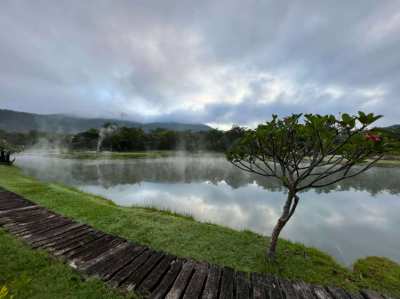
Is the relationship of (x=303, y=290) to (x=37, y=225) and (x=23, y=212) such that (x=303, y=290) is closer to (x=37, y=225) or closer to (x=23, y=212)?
(x=37, y=225)

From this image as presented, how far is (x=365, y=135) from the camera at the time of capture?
2465 millimetres

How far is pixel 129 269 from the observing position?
3.09 meters

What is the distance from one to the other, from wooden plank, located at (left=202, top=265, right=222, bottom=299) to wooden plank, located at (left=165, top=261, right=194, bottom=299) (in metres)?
0.29

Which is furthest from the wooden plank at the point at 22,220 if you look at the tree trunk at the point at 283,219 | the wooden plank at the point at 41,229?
the tree trunk at the point at 283,219

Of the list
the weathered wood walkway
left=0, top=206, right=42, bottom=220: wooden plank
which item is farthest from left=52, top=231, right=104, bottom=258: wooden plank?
left=0, top=206, right=42, bottom=220: wooden plank

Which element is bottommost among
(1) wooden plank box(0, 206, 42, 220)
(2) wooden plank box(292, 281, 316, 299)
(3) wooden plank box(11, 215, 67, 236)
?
(2) wooden plank box(292, 281, 316, 299)

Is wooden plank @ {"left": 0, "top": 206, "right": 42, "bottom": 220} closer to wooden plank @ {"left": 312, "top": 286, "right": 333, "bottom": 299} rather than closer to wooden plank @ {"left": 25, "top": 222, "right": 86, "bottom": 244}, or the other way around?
wooden plank @ {"left": 25, "top": 222, "right": 86, "bottom": 244}

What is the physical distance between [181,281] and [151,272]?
0.53 m

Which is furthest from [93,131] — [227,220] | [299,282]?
[299,282]

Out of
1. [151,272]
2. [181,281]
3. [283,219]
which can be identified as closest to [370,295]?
[283,219]

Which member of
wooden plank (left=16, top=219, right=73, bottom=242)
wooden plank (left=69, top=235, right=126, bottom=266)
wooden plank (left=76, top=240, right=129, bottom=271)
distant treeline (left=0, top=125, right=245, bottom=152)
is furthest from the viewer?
distant treeline (left=0, top=125, right=245, bottom=152)

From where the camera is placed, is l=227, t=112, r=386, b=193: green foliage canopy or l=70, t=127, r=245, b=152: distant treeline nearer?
l=227, t=112, r=386, b=193: green foliage canopy

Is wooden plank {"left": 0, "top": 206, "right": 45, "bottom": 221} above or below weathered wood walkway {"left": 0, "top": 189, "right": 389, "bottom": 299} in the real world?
above

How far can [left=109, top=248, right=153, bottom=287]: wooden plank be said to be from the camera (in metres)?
2.81
